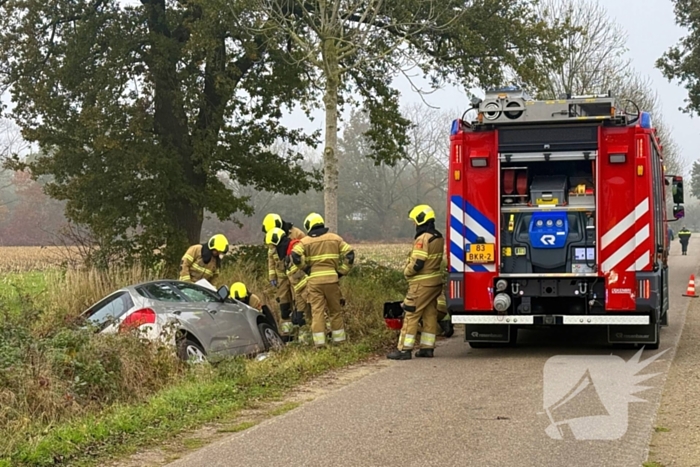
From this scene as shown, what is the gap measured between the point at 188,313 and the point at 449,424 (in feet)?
14.5

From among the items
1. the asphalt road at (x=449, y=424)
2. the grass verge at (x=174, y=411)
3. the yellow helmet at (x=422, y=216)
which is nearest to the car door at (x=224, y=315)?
the grass verge at (x=174, y=411)

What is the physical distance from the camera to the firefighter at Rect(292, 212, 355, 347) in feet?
37.2

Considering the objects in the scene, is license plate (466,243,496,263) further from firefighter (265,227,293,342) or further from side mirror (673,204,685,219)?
side mirror (673,204,685,219)

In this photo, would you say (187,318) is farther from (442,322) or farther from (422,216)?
(442,322)

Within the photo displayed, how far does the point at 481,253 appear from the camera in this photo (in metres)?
10.6

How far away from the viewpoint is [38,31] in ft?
60.3

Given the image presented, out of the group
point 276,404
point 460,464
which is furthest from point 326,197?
point 460,464

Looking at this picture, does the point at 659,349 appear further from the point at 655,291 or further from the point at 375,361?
the point at 375,361

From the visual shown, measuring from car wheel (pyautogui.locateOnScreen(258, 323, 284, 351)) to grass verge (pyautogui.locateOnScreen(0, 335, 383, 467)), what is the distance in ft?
3.33

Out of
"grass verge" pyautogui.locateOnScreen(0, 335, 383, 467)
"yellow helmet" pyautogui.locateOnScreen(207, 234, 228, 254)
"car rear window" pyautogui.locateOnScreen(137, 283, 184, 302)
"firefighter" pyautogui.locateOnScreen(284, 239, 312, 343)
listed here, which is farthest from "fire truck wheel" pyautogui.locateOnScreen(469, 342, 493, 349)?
"yellow helmet" pyautogui.locateOnScreen(207, 234, 228, 254)

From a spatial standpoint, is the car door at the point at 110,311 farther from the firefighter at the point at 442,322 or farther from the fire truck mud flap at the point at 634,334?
Answer: the fire truck mud flap at the point at 634,334

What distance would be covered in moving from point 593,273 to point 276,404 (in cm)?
438

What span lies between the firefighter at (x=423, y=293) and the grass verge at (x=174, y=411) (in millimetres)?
719

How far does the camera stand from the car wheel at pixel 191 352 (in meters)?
9.76
